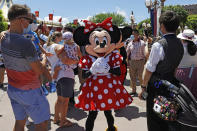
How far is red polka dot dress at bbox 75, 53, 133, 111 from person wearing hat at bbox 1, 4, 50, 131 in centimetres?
57

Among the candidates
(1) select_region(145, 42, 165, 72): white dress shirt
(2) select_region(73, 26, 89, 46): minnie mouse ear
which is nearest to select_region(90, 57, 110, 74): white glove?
(2) select_region(73, 26, 89, 46): minnie mouse ear

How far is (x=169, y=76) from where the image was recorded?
2.15 metres

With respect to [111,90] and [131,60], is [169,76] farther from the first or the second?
[131,60]

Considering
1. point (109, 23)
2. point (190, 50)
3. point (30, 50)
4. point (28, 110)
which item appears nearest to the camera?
point (30, 50)

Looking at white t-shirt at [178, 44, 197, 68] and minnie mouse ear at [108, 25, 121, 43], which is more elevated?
minnie mouse ear at [108, 25, 121, 43]

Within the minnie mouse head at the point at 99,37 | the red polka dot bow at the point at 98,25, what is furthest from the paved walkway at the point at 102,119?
the red polka dot bow at the point at 98,25

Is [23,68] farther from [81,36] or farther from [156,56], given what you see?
[156,56]

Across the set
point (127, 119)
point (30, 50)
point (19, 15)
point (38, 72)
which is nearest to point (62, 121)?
point (127, 119)

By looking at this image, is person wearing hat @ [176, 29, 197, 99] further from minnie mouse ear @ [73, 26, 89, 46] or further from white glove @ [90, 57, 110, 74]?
minnie mouse ear @ [73, 26, 89, 46]

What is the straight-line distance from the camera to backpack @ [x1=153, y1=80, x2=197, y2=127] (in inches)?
77.1

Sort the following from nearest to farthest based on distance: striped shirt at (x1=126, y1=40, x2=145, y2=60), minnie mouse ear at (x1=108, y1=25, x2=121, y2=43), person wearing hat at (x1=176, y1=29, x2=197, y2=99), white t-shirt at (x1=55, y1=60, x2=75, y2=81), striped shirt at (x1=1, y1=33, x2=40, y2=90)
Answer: striped shirt at (x1=1, y1=33, x2=40, y2=90)
person wearing hat at (x1=176, y1=29, x2=197, y2=99)
minnie mouse ear at (x1=108, y1=25, x2=121, y2=43)
white t-shirt at (x1=55, y1=60, x2=75, y2=81)
striped shirt at (x1=126, y1=40, x2=145, y2=60)

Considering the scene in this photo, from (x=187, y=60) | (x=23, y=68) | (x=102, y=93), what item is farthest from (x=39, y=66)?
(x=187, y=60)

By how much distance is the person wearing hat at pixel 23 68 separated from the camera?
197 centimetres

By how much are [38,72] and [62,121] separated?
1.62 m
